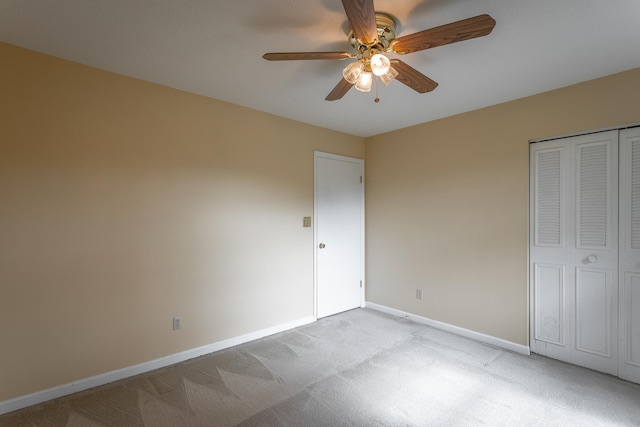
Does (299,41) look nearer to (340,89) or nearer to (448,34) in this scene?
(340,89)

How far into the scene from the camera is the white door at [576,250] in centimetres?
243

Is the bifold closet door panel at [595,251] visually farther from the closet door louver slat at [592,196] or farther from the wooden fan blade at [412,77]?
the wooden fan blade at [412,77]

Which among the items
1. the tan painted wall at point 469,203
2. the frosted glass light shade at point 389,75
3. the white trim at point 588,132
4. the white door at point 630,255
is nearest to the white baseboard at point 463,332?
the tan painted wall at point 469,203

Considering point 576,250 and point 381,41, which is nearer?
point 381,41

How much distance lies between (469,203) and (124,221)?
332 cm

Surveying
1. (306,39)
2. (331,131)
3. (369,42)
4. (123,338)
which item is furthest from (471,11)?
(123,338)

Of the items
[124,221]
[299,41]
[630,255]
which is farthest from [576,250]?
[124,221]

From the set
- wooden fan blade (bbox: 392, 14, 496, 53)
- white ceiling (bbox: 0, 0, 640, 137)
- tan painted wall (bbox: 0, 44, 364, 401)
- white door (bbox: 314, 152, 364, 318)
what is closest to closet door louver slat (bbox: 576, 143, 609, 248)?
white ceiling (bbox: 0, 0, 640, 137)

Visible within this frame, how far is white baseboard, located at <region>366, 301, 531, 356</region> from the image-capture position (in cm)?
286

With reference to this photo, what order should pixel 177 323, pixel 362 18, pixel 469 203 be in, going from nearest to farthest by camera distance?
pixel 362 18, pixel 177 323, pixel 469 203

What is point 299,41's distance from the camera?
194 cm

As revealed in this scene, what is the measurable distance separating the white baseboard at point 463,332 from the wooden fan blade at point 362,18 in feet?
9.90

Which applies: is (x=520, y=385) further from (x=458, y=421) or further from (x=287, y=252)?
(x=287, y=252)

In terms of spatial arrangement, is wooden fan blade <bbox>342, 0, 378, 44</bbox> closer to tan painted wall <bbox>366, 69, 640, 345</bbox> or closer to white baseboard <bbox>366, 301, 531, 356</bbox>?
tan painted wall <bbox>366, 69, 640, 345</bbox>
